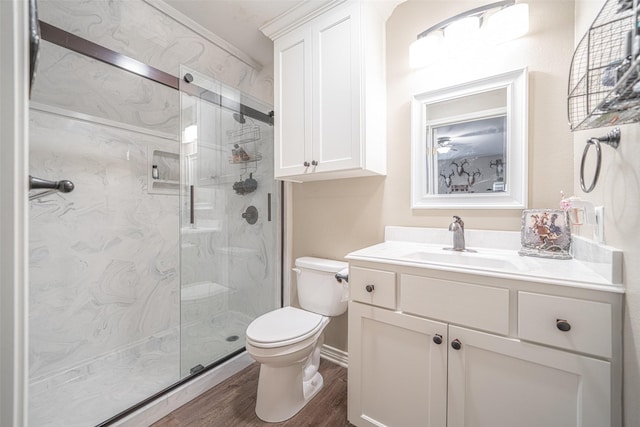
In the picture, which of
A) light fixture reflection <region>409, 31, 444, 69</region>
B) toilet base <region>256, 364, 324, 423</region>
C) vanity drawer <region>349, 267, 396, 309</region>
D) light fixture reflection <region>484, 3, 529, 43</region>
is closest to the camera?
vanity drawer <region>349, 267, 396, 309</region>

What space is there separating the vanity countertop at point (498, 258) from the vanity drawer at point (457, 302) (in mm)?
62

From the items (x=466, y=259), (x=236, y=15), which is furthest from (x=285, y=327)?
(x=236, y=15)

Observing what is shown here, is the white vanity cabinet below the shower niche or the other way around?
below

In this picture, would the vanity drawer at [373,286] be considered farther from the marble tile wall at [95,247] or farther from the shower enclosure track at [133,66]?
the marble tile wall at [95,247]

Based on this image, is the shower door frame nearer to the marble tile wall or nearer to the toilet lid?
the toilet lid

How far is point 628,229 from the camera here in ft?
2.35

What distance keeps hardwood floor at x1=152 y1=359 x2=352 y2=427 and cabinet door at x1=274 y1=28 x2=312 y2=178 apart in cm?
137

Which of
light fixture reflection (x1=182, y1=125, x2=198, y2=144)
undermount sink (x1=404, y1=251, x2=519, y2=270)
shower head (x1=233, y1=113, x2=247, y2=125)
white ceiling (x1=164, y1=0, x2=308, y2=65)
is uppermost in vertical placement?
white ceiling (x1=164, y1=0, x2=308, y2=65)

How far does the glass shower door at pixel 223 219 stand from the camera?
1.70 meters

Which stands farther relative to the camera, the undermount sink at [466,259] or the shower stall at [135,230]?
the shower stall at [135,230]

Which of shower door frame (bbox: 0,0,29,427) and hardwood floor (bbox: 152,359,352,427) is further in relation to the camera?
hardwood floor (bbox: 152,359,352,427)

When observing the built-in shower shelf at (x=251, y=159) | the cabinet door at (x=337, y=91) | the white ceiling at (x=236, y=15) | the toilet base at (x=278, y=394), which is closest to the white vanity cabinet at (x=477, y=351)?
the toilet base at (x=278, y=394)

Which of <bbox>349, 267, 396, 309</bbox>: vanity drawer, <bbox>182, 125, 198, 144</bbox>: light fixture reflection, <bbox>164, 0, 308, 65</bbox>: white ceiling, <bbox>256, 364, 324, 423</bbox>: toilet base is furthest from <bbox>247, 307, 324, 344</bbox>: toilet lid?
<bbox>164, 0, 308, 65</bbox>: white ceiling

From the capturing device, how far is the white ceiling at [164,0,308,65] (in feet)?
5.40
